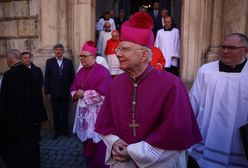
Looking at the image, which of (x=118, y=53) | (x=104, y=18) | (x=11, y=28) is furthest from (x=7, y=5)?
(x=118, y=53)

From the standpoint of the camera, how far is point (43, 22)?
7031 mm

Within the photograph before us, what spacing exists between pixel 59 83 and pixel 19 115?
2639 millimetres

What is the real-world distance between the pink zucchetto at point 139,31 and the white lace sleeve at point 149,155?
0.79 m

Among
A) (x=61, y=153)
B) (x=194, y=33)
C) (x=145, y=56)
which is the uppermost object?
(x=194, y=33)

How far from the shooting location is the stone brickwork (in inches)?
286

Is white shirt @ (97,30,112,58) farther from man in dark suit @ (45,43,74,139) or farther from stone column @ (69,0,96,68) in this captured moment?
man in dark suit @ (45,43,74,139)

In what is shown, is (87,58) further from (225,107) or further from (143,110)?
(143,110)

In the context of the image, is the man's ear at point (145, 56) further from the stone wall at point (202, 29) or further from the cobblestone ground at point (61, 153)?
the stone wall at point (202, 29)

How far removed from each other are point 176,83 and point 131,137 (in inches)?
21.9

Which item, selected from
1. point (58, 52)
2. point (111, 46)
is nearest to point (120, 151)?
point (58, 52)

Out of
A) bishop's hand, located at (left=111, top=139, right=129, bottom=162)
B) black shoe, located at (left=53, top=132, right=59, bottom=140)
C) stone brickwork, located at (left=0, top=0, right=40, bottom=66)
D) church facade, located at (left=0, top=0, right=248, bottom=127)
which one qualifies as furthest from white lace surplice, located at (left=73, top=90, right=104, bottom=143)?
stone brickwork, located at (left=0, top=0, right=40, bottom=66)

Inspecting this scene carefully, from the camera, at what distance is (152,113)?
233 cm

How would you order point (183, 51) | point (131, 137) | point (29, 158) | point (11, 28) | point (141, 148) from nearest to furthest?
1. point (141, 148)
2. point (131, 137)
3. point (29, 158)
4. point (183, 51)
5. point (11, 28)

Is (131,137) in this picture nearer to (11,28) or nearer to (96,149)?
(96,149)
